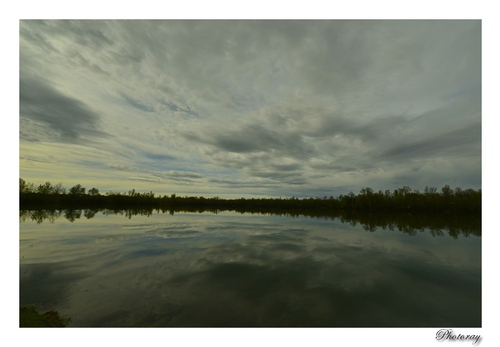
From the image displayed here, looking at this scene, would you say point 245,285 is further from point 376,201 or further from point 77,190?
point 77,190

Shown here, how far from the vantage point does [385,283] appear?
642 inches

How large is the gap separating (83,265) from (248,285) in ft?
45.0

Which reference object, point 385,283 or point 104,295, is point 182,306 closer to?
point 104,295

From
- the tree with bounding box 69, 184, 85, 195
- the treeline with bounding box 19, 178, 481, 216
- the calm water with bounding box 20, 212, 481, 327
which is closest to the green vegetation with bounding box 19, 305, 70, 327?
the calm water with bounding box 20, 212, 481, 327

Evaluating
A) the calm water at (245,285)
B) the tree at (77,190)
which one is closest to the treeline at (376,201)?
the tree at (77,190)

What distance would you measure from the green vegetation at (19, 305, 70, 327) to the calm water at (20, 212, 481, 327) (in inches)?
20.7

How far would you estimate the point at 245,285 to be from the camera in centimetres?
1481

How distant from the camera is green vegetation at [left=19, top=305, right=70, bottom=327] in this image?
30.7ft

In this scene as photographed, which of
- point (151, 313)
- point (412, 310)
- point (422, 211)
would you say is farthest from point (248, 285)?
point (422, 211)

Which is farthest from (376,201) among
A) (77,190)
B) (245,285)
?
(77,190)

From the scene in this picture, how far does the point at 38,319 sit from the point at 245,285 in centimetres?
1031

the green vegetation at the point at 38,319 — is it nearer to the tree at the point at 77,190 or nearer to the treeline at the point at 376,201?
the treeline at the point at 376,201

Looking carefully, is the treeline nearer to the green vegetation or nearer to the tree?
the tree

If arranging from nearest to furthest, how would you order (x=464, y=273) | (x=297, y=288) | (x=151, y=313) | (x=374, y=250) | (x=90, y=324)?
(x=90, y=324), (x=151, y=313), (x=297, y=288), (x=464, y=273), (x=374, y=250)
